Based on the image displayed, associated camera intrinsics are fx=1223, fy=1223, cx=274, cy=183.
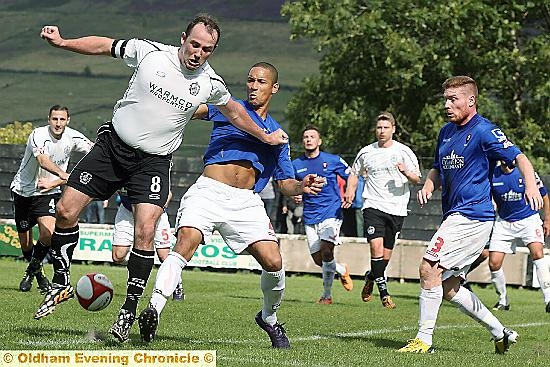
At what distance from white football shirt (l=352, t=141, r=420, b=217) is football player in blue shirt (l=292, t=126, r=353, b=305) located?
651mm

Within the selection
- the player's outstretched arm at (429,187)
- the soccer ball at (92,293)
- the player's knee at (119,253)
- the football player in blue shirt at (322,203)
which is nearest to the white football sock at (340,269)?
the football player in blue shirt at (322,203)

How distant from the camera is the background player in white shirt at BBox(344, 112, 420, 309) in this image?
15.2m

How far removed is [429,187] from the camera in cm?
985

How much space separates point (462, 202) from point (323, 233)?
21.5ft

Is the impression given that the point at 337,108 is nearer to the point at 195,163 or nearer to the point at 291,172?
the point at 195,163

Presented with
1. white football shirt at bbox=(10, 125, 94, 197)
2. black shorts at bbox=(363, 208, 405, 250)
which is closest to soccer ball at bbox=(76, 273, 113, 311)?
white football shirt at bbox=(10, 125, 94, 197)

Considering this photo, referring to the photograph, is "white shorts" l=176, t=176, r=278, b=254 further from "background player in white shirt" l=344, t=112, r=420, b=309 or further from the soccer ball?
"background player in white shirt" l=344, t=112, r=420, b=309

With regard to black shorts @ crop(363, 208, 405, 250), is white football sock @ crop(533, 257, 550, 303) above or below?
below

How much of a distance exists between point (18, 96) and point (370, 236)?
941 inches

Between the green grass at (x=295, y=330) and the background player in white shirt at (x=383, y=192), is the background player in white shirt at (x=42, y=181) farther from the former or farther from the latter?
the background player in white shirt at (x=383, y=192)

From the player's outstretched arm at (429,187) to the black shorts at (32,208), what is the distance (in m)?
6.13

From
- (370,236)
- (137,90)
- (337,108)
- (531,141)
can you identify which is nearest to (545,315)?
(370,236)

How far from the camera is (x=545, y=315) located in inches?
579

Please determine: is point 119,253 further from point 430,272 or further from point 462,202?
point 462,202
